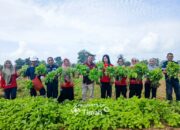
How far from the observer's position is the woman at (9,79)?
31.0ft

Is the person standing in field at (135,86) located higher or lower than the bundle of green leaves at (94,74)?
lower

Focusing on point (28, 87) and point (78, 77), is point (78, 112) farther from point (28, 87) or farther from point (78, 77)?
point (28, 87)

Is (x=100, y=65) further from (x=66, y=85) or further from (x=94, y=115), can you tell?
(x=94, y=115)

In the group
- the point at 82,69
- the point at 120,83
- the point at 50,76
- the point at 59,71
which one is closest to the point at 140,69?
the point at 120,83

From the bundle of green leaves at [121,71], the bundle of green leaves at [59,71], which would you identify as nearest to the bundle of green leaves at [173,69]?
the bundle of green leaves at [121,71]

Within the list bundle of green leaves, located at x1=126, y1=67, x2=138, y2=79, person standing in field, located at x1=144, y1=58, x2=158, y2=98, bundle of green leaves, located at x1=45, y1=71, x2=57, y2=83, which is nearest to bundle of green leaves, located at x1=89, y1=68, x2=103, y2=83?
bundle of green leaves, located at x1=126, y1=67, x2=138, y2=79

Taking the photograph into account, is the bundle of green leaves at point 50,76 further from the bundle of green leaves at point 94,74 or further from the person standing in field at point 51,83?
the bundle of green leaves at point 94,74

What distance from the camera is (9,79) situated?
9469 mm

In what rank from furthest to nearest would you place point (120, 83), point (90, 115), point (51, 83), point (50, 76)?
point (51, 83) → point (120, 83) → point (50, 76) → point (90, 115)

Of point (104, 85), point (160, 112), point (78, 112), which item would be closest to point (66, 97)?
point (104, 85)

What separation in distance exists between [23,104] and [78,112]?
1586 mm

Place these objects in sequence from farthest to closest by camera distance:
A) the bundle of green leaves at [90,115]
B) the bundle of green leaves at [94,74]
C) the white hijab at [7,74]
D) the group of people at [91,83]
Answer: the white hijab at [7,74], the group of people at [91,83], the bundle of green leaves at [94,74], the bundle of green leaves at [90,115]

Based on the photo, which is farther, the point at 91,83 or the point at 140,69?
the point at 91,83

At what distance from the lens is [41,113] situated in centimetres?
714
